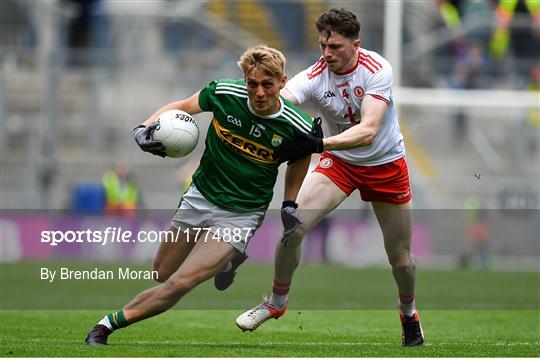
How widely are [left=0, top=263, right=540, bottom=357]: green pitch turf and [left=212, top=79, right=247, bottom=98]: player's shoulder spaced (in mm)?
1793

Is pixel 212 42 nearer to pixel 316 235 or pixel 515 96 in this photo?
pixel 316 235

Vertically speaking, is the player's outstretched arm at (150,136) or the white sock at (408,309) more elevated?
the player's outstretched arm at (150,136)

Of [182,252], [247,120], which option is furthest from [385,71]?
[182,252]

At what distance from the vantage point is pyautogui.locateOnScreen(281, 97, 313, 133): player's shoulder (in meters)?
Answer: 8.28

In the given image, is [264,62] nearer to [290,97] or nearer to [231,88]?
[231,88]

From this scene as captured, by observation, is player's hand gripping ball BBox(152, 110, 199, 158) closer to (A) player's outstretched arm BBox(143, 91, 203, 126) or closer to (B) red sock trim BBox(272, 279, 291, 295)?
(A) player's outstretched arm BBox(143, 91, 203, 126)

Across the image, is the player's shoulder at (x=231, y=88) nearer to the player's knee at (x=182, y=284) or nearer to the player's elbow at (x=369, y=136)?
the player's elbow at (x=369, y=136)

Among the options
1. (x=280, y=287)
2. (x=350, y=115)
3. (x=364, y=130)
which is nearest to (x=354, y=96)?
(x=350, y=115)

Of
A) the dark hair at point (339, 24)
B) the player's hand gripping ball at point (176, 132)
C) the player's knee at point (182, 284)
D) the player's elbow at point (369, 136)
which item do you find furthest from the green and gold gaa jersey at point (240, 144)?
the dark hair at point (339, 24)

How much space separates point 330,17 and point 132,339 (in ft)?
9.64

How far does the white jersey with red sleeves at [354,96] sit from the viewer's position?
8.87 m

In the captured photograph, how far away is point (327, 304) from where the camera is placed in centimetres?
1395

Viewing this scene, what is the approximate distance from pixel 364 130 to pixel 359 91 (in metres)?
0.43

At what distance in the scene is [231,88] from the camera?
8.34 metres
